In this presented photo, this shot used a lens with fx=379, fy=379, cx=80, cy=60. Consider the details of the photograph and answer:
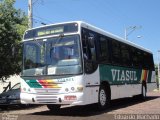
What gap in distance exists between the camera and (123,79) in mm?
18328

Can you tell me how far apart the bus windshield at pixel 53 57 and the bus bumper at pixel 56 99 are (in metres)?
0.81

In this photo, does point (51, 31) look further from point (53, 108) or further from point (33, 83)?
point (53, 108)

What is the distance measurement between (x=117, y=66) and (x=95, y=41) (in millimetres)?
2714

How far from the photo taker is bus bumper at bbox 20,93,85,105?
527 inches

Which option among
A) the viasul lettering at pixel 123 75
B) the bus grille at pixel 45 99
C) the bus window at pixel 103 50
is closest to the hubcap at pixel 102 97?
the bus window at pixel 103 50

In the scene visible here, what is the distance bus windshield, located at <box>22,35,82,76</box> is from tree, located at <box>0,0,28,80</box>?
5.55 meters

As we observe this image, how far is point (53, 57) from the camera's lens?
13984 millimetres

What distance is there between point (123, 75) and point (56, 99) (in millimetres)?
5603

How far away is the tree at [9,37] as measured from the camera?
805 inches

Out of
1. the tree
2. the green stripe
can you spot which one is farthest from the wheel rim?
the tree

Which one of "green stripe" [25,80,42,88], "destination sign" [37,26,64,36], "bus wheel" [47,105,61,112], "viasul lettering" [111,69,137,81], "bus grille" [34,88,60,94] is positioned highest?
"destination sign" [37,26,64,36]

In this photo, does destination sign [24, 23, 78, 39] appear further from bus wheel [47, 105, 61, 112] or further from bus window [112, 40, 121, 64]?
bus window [112, 40, 121, 64]

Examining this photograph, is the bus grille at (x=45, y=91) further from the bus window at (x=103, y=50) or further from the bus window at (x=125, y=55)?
the bus window at (x=125, y=55)

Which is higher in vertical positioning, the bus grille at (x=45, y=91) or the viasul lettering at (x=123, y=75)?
the viasul lettering at (x=123, y=75)
